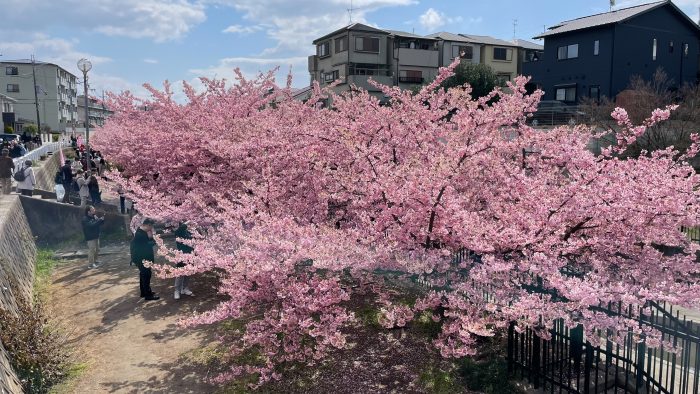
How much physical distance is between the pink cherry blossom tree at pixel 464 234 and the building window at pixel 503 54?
41.8 meters

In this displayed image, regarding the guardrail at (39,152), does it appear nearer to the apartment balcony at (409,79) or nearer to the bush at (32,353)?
the bush at (32,353)

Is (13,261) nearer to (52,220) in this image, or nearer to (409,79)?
(52,220)

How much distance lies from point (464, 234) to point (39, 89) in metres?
79.4

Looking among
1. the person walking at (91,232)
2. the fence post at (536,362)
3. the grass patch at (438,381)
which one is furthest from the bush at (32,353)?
the fence post at (536,362)

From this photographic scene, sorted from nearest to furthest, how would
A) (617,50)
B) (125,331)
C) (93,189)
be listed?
(125,331), (93,189), (617,50)

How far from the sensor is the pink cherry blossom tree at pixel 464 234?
5.90 meters

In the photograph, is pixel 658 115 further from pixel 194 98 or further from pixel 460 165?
pixel 194 98

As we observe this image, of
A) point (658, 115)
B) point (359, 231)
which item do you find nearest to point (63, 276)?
point (359, 231)

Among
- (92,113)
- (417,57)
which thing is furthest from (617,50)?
(92,113)

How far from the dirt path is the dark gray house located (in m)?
33.4

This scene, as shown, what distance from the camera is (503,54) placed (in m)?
48.2

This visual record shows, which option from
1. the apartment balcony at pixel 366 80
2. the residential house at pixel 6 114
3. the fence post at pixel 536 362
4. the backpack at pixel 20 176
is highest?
the apartment balcony at pixel 366 80

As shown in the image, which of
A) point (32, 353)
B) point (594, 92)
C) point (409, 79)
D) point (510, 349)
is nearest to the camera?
point (510, 349)

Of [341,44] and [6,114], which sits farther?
[6,114]
